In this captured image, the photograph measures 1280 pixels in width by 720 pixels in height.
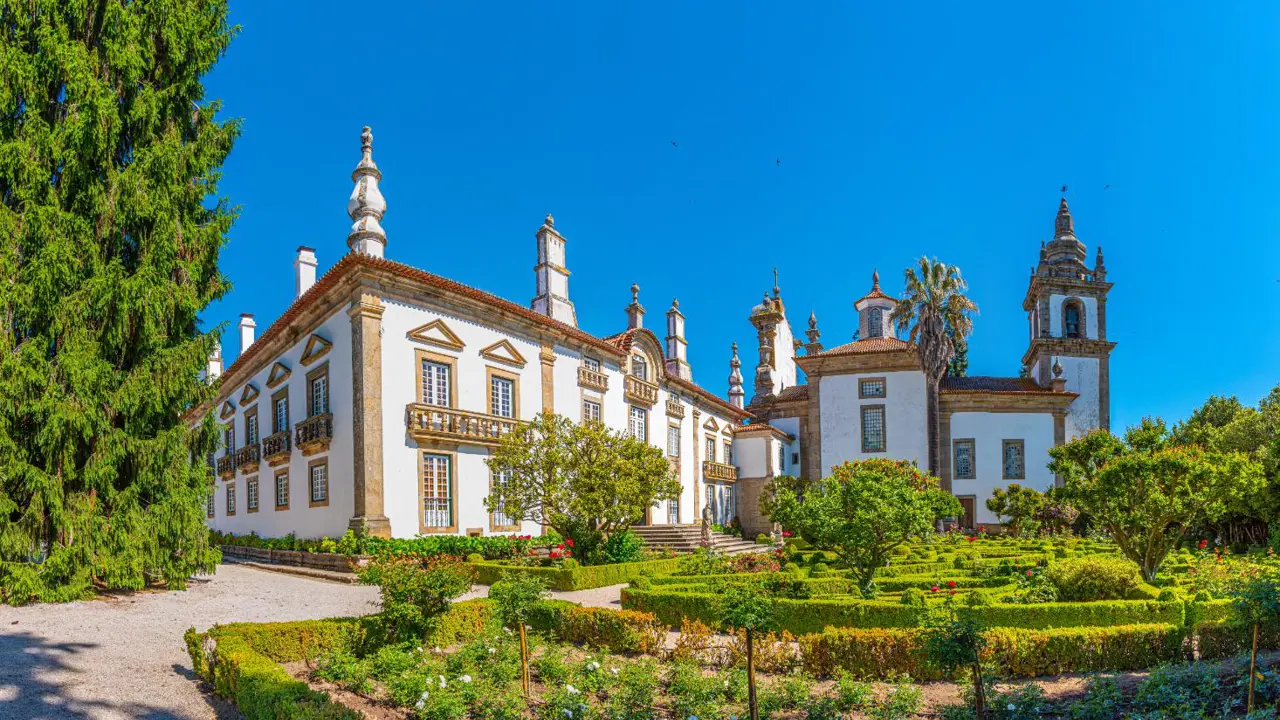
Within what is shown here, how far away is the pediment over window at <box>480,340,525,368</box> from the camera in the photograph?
2277cm

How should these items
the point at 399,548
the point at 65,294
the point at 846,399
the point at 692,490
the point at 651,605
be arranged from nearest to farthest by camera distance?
the point at 651,605 → the point at 65,294 → the point at 399,548 → the point at 692,490 → the point at 846,399

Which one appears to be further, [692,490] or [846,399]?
[846,399]

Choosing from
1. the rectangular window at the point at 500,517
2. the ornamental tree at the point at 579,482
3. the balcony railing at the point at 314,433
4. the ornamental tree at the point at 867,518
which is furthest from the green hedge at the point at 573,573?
the balcony railing at the point at 314,433

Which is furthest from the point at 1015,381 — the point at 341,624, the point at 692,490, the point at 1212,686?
the point at 341,624

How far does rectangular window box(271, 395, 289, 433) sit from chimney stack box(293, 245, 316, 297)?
16.7 feet

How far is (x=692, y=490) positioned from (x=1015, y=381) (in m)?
18.2

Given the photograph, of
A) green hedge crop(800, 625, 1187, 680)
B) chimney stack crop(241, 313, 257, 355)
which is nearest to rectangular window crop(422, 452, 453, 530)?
green hedge crop(800, 625, 1187, 680)

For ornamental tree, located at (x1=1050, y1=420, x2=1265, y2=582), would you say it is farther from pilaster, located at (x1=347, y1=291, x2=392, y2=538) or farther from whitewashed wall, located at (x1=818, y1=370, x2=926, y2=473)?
whitewashed wall, located at (x1=818, y1=370, x2=926, y2=473)

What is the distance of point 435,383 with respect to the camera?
21422 millimetres

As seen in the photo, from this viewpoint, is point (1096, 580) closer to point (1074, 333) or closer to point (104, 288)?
point (104, 288)

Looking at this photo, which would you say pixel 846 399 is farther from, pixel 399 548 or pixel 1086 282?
pixel 399 548

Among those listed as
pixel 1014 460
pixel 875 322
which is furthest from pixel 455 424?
pixel 875 322

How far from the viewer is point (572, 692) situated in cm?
739

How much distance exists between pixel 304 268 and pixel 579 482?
15942 mm
